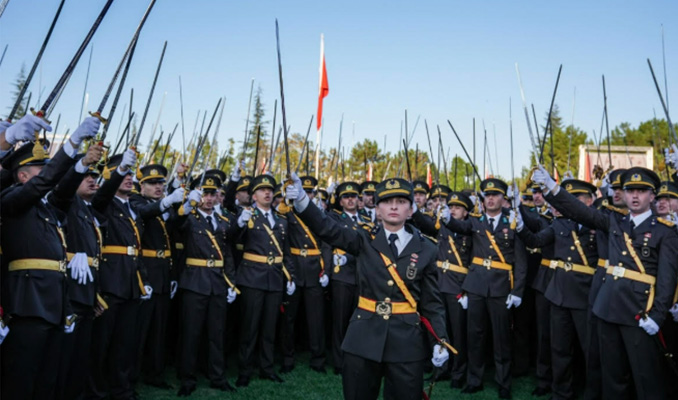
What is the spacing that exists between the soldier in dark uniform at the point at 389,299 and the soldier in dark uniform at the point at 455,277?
336 cm

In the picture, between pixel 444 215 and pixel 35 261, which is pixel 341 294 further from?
pixel 35 261

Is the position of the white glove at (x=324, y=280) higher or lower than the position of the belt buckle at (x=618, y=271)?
lower

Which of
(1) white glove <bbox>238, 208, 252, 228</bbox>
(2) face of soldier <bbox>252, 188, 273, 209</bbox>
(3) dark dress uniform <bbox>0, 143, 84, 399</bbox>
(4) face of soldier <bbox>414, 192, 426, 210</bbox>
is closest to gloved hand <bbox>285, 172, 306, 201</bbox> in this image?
(3) dark dress uniform <bbox>0, 143, 84, 399</bbox>

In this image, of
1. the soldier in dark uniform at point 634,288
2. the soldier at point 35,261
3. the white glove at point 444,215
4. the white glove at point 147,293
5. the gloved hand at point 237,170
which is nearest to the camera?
the soldier at point 35,261

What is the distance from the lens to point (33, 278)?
4.28m

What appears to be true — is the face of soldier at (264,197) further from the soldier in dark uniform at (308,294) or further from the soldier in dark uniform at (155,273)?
the soldier in dark uniform at (155,273)

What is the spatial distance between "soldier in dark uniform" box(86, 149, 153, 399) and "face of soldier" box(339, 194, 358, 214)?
3.92 meters

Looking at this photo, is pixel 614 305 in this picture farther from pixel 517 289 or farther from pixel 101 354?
pixel 101 354

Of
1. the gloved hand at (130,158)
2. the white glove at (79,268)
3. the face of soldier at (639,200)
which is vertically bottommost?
the white glove at (79,268)

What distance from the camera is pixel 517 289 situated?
24.6 ft

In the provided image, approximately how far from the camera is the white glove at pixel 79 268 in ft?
16.4

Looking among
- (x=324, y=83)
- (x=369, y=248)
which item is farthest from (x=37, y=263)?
(x=324, y=83)

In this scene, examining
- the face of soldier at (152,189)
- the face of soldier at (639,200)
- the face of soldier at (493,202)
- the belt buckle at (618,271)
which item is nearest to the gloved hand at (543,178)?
the face of soldier at (639,200)

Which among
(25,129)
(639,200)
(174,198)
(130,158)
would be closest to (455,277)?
(639,200)
